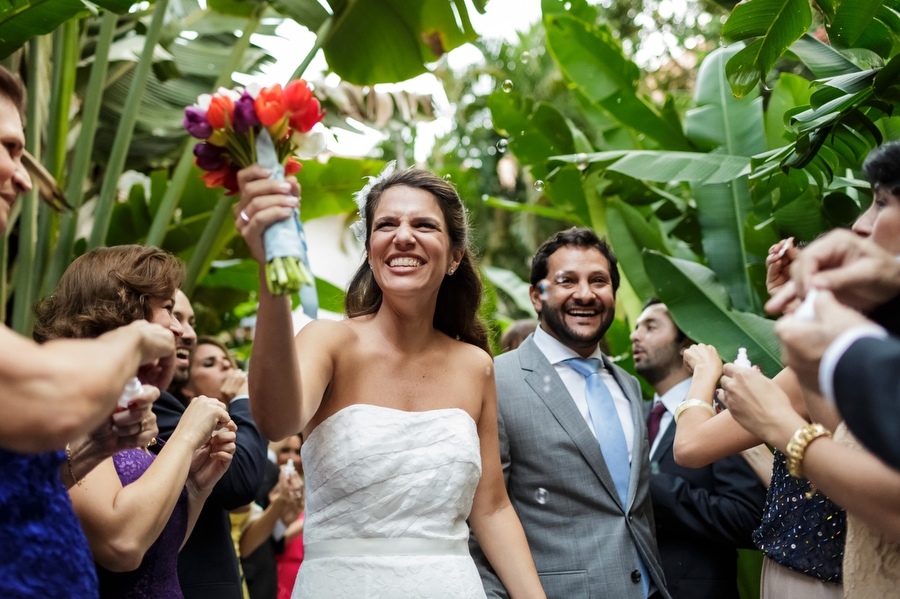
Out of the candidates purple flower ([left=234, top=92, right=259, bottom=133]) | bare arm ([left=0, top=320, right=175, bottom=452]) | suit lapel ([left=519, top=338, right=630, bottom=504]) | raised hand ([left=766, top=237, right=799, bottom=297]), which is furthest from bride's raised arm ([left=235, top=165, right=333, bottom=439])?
raised hand ([left=766, top=237, right=799, bottom=297])

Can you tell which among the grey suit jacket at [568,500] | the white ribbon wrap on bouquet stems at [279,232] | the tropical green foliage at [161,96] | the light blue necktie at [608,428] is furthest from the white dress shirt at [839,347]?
the tropical green foliage at [161,96]

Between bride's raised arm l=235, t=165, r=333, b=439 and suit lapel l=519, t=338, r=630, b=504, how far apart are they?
1697mm

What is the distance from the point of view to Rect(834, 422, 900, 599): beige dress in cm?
245

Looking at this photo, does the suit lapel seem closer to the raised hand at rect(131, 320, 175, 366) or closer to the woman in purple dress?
the woman in purple dress

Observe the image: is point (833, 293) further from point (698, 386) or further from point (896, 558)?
point (698, 386)

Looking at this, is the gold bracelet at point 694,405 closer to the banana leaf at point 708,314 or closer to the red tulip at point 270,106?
the banana leaf at point 708,314

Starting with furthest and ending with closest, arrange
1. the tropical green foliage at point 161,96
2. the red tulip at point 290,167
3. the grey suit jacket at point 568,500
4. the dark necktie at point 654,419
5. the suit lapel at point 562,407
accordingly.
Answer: the tropical green foliage at point 161,96
the dark necktie at point 654,419
the suit lapel at point 562,407
the grey suit jacket at point 568,500
the red tulip at point 290,167

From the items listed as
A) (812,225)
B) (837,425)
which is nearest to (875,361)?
(837,425)

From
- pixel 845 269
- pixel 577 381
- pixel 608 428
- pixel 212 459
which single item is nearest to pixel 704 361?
pixel 608 428

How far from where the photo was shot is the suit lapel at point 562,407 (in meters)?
4.04

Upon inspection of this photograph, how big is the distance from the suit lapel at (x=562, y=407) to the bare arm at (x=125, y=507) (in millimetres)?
1859

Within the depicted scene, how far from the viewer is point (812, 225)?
5367 mm

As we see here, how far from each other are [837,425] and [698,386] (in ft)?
3.29

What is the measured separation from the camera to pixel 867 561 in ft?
8.24
